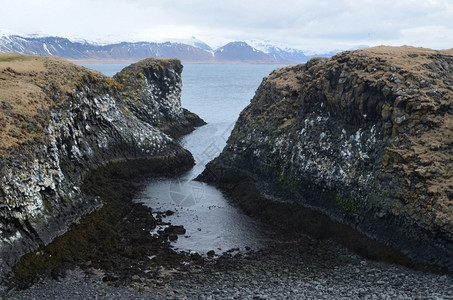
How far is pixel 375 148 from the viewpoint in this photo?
42.3 meters

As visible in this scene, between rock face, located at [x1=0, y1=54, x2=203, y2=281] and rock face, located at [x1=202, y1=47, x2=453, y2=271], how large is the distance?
19.0 metres

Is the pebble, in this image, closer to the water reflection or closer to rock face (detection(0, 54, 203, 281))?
the water reflection

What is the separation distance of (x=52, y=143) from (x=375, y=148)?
31.6m

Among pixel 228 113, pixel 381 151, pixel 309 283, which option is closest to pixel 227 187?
pixel 381 151

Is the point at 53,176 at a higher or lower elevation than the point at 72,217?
higher

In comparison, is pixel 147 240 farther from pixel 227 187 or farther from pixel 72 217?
pixel 227 187

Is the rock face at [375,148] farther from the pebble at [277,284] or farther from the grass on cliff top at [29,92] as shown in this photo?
the grass on cliff top at [29,92]

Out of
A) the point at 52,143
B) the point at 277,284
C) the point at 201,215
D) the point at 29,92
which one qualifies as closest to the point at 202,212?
the point at 201,215

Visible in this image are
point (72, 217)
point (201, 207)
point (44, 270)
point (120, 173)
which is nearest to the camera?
point (44, 270)

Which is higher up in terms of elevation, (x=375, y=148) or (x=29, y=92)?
(x=29, y=92)

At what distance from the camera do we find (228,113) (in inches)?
5157

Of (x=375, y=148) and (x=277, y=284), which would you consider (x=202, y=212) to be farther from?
(x=375, y=148)

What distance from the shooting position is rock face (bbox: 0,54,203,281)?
111 feet

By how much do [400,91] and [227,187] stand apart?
2661 centimetres
